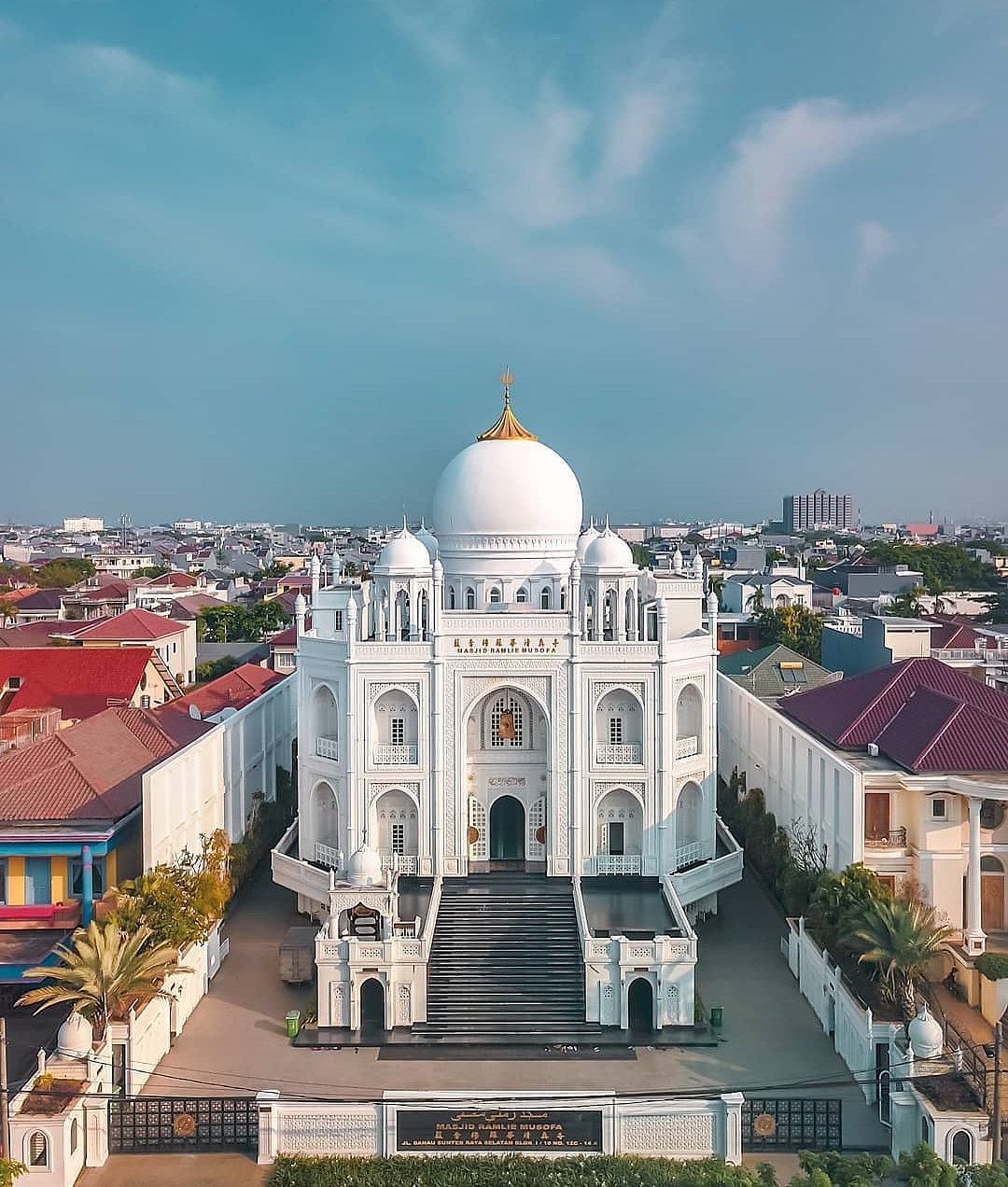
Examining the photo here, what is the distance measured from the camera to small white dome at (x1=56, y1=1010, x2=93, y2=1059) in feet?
65.2

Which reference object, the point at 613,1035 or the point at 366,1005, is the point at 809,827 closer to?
the point at 613,1035

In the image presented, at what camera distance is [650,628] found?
32.3 m

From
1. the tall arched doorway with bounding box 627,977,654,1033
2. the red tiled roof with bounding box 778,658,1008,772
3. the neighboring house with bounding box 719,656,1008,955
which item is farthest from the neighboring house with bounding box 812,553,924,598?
the tall arched doorway with bounding box 627,977,654,1033

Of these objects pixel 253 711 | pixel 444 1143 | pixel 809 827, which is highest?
pixel 253 711

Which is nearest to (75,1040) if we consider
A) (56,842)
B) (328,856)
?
(56,842)

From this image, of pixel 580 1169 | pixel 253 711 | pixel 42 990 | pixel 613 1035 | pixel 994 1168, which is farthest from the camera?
pixel 253 711

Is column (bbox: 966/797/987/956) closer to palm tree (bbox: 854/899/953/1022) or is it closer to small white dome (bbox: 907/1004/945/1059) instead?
palm tree (bbox: 854/899/953/1022)

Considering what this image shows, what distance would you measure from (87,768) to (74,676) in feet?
60.5

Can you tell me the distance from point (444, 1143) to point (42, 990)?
821 cm

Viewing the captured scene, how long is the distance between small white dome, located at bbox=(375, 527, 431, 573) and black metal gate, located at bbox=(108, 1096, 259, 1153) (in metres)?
15.8

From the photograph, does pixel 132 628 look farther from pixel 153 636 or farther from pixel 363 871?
pixel 363 871

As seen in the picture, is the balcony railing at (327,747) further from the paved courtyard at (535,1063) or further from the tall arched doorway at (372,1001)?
the tall arched doorway at (372,1001)

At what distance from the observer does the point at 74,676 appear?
46562 mm

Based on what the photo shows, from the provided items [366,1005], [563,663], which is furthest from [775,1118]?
[563,663]
